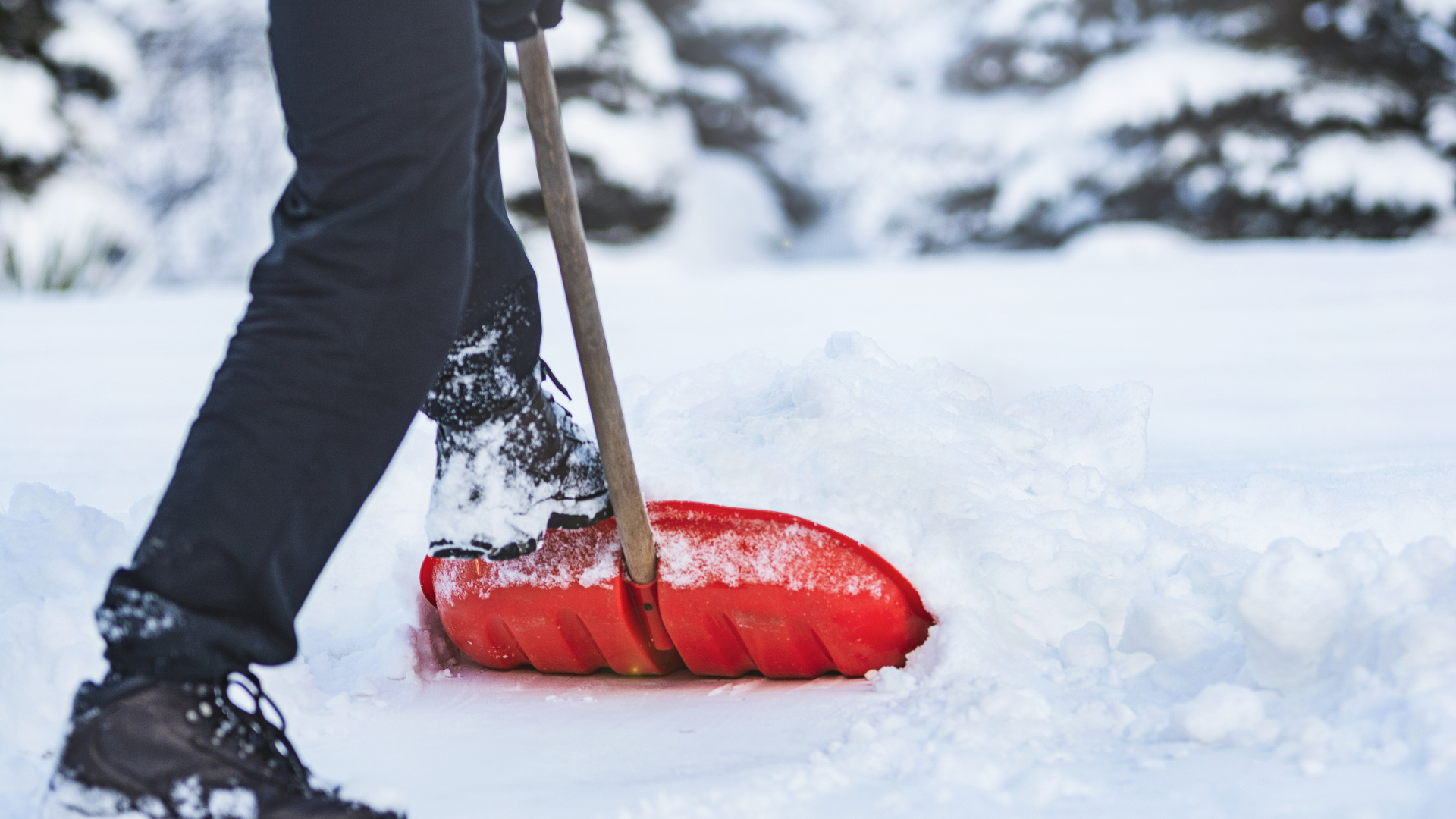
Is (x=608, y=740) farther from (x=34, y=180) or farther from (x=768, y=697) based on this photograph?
(x=34, y=180)

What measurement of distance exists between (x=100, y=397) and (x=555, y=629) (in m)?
1.82

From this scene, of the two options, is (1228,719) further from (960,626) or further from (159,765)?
(159,765)

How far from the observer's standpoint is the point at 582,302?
860 mm

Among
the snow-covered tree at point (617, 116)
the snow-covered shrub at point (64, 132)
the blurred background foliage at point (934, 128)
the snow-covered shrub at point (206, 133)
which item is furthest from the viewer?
the snow-covered tree at point (617, 116)

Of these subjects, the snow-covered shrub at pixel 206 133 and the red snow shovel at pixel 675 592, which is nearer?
the red snow shovel at pixel 675 592

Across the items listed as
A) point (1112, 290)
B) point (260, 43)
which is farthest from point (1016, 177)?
point (260, 43)

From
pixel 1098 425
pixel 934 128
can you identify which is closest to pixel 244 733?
pixel 1098 425

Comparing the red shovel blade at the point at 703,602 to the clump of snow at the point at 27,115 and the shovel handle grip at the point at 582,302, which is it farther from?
the clump of snow at the point at 27,115

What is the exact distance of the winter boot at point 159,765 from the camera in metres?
0.61

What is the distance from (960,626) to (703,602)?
238 mm

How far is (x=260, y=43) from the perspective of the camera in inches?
348

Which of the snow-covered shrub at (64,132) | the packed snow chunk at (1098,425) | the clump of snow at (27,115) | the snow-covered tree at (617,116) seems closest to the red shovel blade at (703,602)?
the packed snow chunk at (1098,425)

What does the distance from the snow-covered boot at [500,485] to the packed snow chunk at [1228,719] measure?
0.57m

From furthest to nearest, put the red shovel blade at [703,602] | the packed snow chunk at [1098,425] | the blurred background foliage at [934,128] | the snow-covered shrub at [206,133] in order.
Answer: the snow-covered shrub at [206,133] < the blurred background foliage at [934,128] < the packed snow chunk at [1098,425] < the red shovel blade at [703,602]
